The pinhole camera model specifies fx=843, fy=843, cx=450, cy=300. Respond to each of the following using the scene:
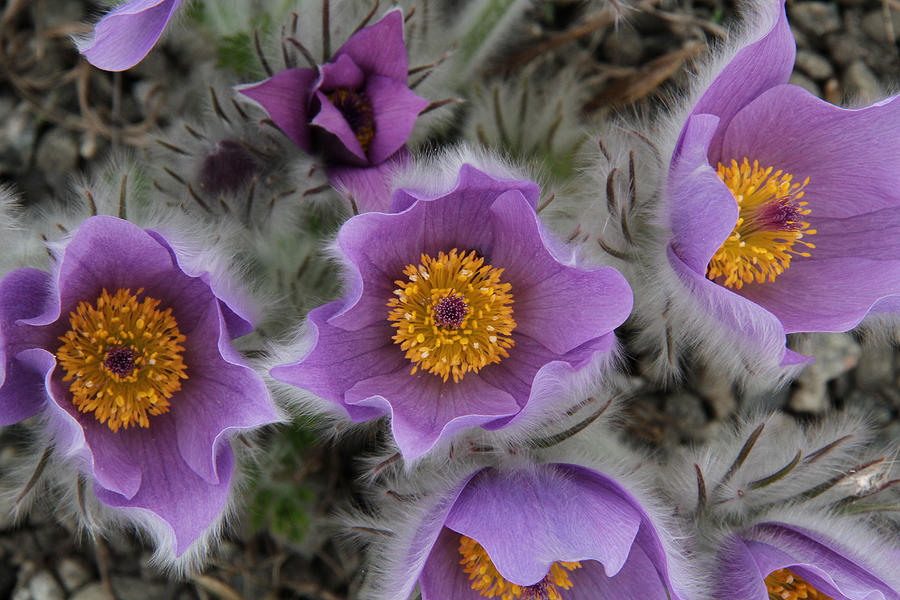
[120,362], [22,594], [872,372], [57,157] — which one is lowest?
[22,594]

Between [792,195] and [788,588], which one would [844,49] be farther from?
[788,588]

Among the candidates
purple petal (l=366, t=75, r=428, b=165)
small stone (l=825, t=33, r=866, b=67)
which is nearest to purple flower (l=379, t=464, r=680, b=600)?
purple petal (l=366, t=75, r=428, b=165)

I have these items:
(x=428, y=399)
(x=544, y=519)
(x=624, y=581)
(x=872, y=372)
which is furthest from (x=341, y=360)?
(x=872, y=372)

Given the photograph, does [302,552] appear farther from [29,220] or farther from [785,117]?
[785,117]

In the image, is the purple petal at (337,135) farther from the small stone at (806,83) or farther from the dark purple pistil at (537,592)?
the small stone at (806,83)

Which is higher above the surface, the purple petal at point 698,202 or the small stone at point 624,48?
the purple petal at point 698,202

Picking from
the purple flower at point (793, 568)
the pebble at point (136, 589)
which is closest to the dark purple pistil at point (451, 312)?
the purple flower at point (793, 568)
